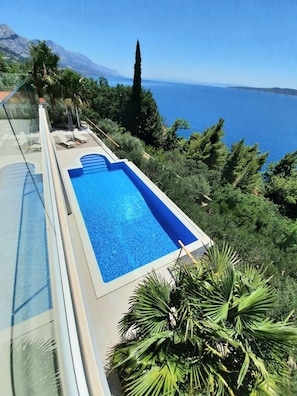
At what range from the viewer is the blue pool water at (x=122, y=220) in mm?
5984

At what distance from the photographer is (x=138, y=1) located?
19719 millimetres

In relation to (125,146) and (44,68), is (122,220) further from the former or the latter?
(44,68)

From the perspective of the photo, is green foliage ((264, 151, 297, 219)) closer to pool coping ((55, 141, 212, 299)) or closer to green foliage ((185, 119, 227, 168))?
green foliage ((185, 119, 227, 168))

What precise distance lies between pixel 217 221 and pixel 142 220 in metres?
2.76

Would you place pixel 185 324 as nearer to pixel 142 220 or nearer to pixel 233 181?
pixel 142 220

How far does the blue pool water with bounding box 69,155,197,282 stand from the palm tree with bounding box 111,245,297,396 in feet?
10.3

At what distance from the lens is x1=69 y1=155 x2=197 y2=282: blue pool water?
5.98m

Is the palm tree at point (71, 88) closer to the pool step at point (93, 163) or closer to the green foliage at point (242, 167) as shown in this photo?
the pool step at point (93, 163)

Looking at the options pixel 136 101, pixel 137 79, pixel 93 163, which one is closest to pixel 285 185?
pixel 136 101

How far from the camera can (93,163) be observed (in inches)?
413

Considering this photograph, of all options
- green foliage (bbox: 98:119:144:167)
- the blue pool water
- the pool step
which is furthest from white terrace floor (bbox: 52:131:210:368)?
green foliage (bbox: 98:119:144:167)

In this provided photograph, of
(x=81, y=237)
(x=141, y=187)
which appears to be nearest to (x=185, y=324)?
(x=81, y=237)

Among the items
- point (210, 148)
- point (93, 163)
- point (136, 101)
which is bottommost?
point (210, 148)

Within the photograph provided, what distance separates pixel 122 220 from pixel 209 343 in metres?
5.38
